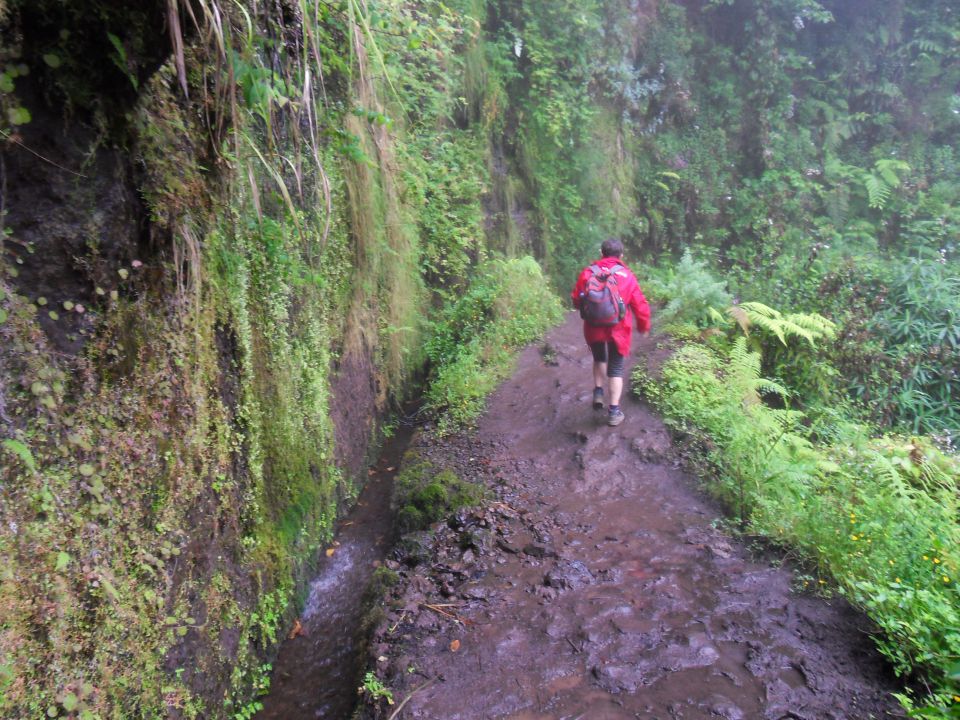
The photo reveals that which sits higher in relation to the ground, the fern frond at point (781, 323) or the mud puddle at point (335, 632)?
the fern frond at point (781, 323)

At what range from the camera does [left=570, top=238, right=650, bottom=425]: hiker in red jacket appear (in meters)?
5.82

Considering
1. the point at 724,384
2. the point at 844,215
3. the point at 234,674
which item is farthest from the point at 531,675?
the point at 844,215

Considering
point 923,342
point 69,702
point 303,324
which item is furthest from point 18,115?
point 923,342

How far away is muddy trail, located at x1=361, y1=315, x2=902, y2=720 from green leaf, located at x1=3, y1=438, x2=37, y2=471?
2071 mm

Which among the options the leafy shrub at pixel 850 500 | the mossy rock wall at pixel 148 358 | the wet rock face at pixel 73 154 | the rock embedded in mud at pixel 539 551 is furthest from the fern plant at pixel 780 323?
the wet rock face at pixel 73 154

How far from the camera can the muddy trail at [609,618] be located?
3117 millimetres

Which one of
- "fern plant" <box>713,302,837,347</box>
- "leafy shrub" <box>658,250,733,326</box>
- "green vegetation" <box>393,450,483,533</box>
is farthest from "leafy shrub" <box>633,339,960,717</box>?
"green vegetation" <box>393,450,483,533</box>

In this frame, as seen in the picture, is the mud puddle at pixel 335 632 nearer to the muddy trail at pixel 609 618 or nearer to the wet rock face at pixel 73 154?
the muddy trail at pixel 609 618

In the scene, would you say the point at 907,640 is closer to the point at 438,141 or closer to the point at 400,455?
the point at 400,455

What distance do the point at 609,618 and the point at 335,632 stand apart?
1982 millimetres

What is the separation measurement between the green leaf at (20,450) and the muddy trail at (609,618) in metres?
2.07

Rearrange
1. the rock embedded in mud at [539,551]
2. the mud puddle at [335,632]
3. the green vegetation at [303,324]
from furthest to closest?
1. the rock embedded in mud at [539,551]
2. the mud puddle at [335,632]
3. the green vegetation at [303,324]

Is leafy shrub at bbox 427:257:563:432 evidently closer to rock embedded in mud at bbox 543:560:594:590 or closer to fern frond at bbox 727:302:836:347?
rock embedded in mud at bbox 543:560:594:590

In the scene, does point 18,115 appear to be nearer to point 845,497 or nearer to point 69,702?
point 69,702
